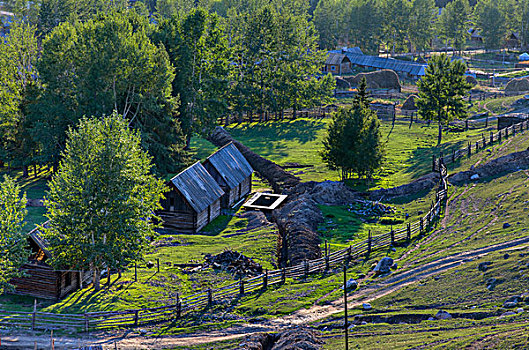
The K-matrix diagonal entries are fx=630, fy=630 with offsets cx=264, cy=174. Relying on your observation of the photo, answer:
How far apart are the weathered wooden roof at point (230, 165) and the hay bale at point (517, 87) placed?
63685 millimetres

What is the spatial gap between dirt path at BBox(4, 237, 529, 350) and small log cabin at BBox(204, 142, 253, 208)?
2347cm

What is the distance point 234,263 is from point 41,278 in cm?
1248

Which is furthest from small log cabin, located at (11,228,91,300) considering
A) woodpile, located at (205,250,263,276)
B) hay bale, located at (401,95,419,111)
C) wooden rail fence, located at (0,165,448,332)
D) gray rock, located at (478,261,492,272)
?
hay bale, located at (401,95,419,111)

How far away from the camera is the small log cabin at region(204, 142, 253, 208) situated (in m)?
58.3

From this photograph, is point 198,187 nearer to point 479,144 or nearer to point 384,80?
point 479,144

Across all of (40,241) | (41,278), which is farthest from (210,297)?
(40,241)

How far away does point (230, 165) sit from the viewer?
6097 cm

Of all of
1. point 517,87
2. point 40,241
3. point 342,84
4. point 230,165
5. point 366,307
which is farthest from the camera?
point 342,84

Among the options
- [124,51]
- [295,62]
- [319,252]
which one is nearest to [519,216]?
[319,252]

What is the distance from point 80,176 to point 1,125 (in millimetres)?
32777

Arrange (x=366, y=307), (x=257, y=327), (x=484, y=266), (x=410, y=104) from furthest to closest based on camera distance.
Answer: (x=410, y=104) < (x=484, y=266) < (x=366, y=307) < (x=257, y=327)

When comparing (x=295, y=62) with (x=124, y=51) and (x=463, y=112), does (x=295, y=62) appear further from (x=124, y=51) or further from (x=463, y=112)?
(x=124, y=51)

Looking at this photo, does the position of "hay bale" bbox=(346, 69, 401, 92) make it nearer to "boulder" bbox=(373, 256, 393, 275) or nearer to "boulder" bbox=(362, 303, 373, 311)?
"boulder" bbox=(373, 256, 393, 275)

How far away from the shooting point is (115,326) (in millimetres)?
33688
